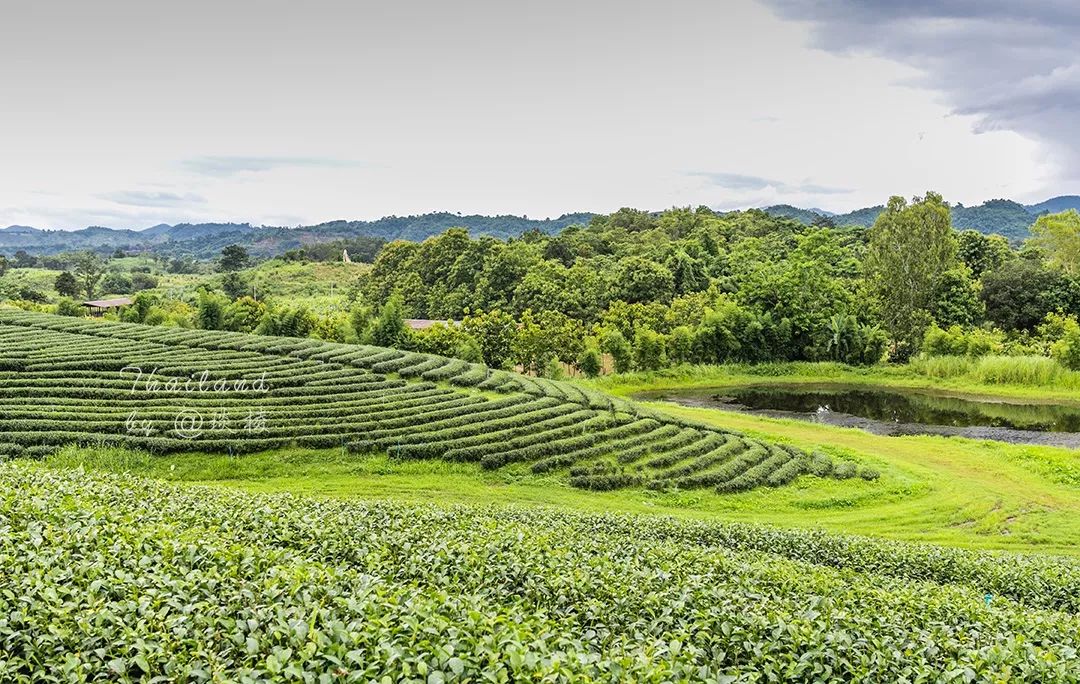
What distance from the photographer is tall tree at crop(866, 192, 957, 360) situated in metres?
54.4

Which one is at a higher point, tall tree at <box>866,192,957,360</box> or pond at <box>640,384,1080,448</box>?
tall tree at <box>866,192,957,360</box>

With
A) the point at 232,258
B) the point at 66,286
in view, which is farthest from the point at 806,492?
the point at 232,258

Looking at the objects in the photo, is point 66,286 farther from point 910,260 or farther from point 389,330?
point 910,260

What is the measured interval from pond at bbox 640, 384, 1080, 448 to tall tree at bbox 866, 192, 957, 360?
780 centimetres

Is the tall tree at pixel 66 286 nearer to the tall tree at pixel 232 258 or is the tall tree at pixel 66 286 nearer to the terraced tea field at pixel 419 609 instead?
the tall tree at pixel 232 258

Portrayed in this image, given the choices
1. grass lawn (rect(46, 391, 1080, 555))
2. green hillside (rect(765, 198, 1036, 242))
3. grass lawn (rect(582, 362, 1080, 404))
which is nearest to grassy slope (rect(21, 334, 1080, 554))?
grass lawn (rect(46, 391, 1080, 555))

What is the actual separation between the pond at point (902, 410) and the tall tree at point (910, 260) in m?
7.80

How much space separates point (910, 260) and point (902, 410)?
1636 cm

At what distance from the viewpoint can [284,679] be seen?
4156 mm

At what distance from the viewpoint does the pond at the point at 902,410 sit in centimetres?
3834

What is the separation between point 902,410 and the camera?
44750mm

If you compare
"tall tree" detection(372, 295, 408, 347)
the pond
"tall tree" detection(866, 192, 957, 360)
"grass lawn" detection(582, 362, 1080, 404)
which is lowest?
the pond

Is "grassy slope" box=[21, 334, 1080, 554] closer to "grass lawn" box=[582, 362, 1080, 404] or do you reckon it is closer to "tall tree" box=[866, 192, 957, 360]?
"grass lawn" box=[582, 362, 1080, 404]

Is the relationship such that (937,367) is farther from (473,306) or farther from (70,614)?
(70,614)
